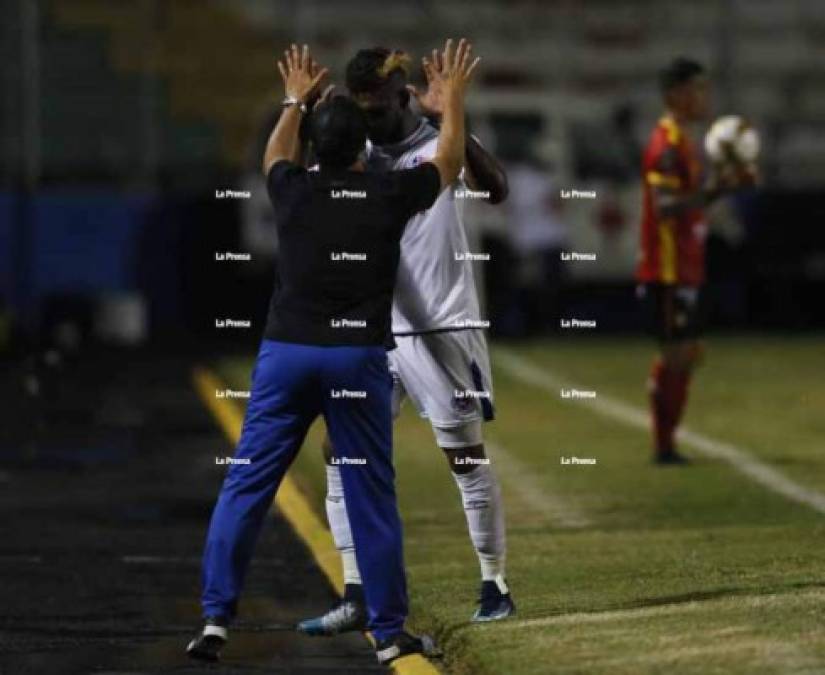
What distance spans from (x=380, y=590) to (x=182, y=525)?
449cm

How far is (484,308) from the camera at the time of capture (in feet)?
87.7

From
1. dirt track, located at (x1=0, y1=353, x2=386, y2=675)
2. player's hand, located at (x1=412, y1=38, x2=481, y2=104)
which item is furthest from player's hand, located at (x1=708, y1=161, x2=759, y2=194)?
player's hand, located at (x1=412, y1=38, x2=481, y2=104)

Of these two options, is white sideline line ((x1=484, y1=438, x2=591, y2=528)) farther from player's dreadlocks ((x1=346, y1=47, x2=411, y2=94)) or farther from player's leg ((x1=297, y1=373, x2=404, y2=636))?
player's dreadlocks ((x1=346, y1=47, x2=411, y2=94))

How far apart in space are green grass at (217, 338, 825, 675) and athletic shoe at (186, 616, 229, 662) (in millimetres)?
713

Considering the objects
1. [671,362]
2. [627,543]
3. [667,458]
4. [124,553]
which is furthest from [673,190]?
[124,553]

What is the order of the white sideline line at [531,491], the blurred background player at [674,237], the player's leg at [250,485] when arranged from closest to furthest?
the player's leg at [250,485]
the white sideline line at [531,491]
the blurred background player at [674,237]

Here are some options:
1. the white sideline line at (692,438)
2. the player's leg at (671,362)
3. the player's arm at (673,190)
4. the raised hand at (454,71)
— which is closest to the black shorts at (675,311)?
the player's leg at (671,362)

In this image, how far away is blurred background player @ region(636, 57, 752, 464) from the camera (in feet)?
54.4

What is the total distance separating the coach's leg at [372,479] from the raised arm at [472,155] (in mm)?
895

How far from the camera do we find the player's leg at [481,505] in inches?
423

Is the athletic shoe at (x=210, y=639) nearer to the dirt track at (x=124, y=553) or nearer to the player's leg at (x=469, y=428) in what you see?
the dirt track at (x=124, y=553)

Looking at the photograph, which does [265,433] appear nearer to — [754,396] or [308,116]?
[308,116]

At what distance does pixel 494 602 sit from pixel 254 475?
3.86ft

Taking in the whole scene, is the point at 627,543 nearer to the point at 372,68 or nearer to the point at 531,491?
the point at 531,491
